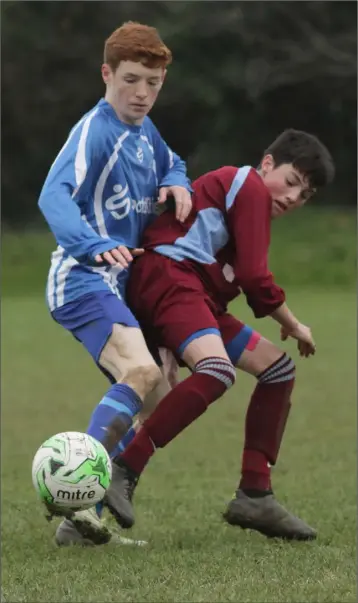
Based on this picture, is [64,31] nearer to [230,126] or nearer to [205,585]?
[230,126]

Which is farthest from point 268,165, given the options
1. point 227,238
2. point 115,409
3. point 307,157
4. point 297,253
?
point 297,253

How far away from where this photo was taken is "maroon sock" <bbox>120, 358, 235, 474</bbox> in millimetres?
4395

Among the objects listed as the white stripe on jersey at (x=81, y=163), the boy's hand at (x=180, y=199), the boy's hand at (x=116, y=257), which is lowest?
the boy's hand at (x=116, y=257)

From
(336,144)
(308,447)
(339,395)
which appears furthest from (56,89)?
(308,447)

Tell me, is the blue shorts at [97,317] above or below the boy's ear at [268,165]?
below

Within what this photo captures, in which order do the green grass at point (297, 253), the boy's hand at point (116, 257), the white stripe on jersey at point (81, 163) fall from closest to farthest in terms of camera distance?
the boy's hand at point (116, 257) → the white stripe on jersey at point (81, 163) → the green grass at point (297, 253)

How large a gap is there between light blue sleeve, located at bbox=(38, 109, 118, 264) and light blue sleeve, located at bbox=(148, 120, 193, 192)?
0.36 metres

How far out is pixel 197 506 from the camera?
5.45 meters

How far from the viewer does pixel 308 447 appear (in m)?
7.22

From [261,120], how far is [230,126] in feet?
2.66

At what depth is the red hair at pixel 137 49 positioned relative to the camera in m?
4.52

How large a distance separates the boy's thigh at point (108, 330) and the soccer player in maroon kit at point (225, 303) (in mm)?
183

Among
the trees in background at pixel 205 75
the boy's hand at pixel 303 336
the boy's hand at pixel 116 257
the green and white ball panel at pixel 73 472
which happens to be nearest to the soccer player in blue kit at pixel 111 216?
the boy's hand at pixel 116 257

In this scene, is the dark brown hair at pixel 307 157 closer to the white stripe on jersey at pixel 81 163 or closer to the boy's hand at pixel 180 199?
the boy's hand at pixel 180 199
